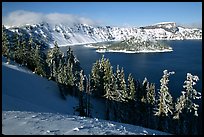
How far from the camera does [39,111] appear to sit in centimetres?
3747

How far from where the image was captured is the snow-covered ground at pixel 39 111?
13.9 meters

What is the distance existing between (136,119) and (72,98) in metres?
15.7

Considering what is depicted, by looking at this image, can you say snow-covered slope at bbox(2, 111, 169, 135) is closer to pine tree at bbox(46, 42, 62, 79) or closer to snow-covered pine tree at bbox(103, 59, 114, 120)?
snow-covered pine tree at bbox(103, 59, 114, 120)

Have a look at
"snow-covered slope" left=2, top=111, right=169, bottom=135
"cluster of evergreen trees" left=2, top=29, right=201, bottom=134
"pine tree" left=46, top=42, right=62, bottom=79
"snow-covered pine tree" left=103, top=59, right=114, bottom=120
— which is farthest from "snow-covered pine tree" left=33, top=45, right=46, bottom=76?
"snow-covered slope" left=2, top=111, right=169, bottom=135

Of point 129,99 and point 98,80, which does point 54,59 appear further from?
point 129,99

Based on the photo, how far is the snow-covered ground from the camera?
13.9 m

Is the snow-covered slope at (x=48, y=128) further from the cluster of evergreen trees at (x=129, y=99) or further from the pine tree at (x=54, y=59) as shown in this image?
the pine tree at (x=54, y=59)

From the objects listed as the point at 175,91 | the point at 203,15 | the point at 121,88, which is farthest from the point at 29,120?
the point at 175,91

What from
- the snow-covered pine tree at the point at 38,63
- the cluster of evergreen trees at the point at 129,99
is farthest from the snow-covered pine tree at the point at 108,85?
the snow-covered pine tree at the point at 38,63

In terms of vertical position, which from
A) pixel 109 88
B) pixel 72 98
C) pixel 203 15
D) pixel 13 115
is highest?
pixel 203 15

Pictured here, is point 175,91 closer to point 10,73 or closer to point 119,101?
point 119,101

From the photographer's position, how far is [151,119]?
63.4m

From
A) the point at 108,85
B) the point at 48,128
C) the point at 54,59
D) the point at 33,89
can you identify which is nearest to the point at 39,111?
the point at 108,85

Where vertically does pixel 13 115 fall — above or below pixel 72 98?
above
